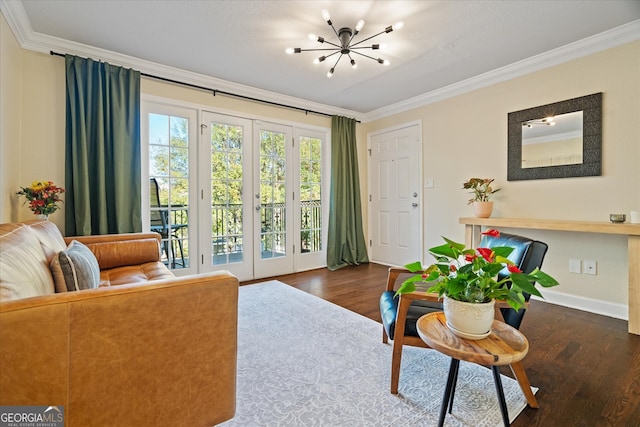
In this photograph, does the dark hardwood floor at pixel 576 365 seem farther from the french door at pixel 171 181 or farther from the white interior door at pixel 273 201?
the french door at pixel 171 181

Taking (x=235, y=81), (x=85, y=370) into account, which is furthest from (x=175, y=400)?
(x=235, y=81)

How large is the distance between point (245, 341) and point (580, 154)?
329 centimetres

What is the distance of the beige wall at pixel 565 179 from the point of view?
2.54 meters

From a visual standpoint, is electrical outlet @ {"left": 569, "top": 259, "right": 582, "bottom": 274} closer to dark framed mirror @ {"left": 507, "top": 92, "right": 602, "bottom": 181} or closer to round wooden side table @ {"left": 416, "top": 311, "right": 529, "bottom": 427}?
dark framed mirror @ {"left": 507, "top": 92, "right": 602, "bottom": 181}

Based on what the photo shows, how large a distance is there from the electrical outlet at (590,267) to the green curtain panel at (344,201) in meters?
2.68

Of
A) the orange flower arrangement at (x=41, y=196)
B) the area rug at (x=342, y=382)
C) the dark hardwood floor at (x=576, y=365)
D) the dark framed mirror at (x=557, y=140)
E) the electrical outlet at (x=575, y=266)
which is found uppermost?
the dark framed mirror at (x=557, y=140)

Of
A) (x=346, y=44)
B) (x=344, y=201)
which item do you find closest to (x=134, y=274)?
(x=346, y=44)

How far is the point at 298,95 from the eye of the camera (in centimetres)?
402

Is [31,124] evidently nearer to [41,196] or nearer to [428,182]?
[41,196]

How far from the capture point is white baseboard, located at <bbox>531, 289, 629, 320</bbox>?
2.56 m

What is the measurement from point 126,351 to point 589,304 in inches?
139

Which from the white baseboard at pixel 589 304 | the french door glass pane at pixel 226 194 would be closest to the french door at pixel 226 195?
the french door glass pane at pixel 226 194

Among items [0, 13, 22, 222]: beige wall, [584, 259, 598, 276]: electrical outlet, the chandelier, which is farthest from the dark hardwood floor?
[0, 13, 22, 222]: beige wall

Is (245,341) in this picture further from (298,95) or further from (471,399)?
(298,95)
